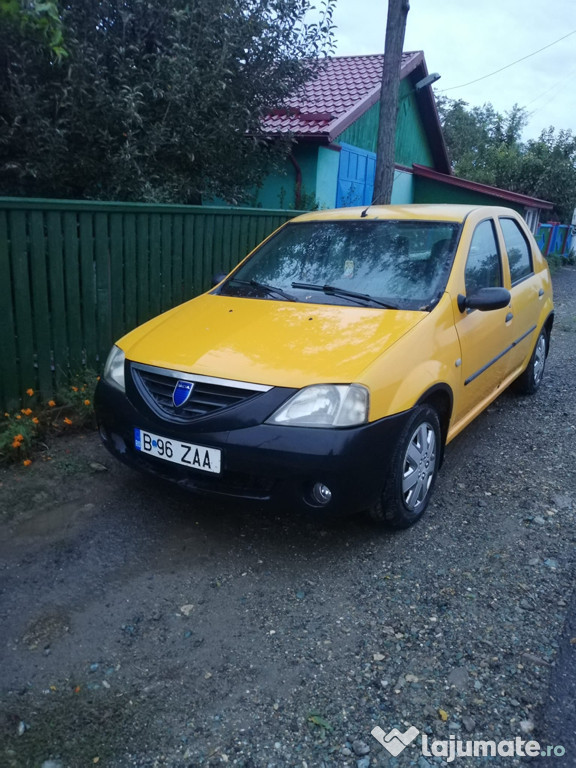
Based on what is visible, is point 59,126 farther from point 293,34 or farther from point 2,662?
point 2,662

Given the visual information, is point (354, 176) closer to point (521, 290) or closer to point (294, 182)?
point (294, 182)

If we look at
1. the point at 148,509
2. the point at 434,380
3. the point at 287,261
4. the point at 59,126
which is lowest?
the point at 148,509

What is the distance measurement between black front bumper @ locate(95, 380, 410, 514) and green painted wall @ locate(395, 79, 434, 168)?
46.3 feet

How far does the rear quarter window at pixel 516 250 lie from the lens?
185 inches

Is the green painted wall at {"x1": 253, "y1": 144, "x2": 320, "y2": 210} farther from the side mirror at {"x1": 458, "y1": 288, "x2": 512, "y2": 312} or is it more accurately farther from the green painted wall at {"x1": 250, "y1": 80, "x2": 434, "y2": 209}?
the side mirror at {"x1": 458, "y1": 288, "x2": 512, "y2": 312}

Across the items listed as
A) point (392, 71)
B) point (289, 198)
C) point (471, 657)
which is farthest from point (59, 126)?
point (289, 198)

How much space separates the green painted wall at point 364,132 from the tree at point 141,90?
253 inches

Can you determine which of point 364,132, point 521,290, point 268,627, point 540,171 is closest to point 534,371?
point 521,290

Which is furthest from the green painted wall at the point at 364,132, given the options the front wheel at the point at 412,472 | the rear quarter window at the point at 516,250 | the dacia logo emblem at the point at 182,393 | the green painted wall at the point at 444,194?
the dacia logo emblem at the point at 182,393

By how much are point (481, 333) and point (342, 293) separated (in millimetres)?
988

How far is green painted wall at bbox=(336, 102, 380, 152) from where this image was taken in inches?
514

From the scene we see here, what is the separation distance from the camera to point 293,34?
21.9 ft

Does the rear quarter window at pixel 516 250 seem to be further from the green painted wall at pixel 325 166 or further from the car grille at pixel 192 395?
the green painted wall at pixel 325 166

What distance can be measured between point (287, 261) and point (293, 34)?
12.8ft
